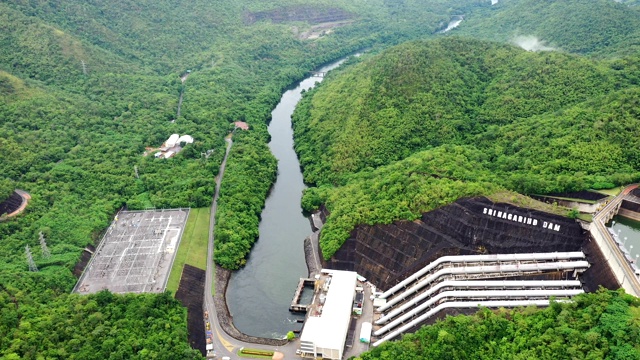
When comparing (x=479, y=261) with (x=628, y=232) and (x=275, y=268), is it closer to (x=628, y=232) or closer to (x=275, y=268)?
(x=628, y=232)

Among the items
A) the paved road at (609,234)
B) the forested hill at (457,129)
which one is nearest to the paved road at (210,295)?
the forested hill at (457,129)

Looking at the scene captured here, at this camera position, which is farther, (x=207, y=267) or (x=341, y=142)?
(x=341, y=142)

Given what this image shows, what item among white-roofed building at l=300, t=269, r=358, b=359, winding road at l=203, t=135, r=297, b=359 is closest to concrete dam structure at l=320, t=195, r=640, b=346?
white-roofed building at l=300, t=269, r=358, b=359

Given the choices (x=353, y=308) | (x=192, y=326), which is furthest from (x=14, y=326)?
(x=353, y=308)

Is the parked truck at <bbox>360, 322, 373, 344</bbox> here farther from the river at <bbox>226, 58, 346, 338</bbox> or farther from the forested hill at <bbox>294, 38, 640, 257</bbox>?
the forested hill at <bbox>294, 38, 640, 257</bbox>

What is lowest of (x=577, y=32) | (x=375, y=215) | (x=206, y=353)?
(x=206, y=353)

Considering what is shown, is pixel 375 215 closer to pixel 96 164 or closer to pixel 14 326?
pixel 14 326
